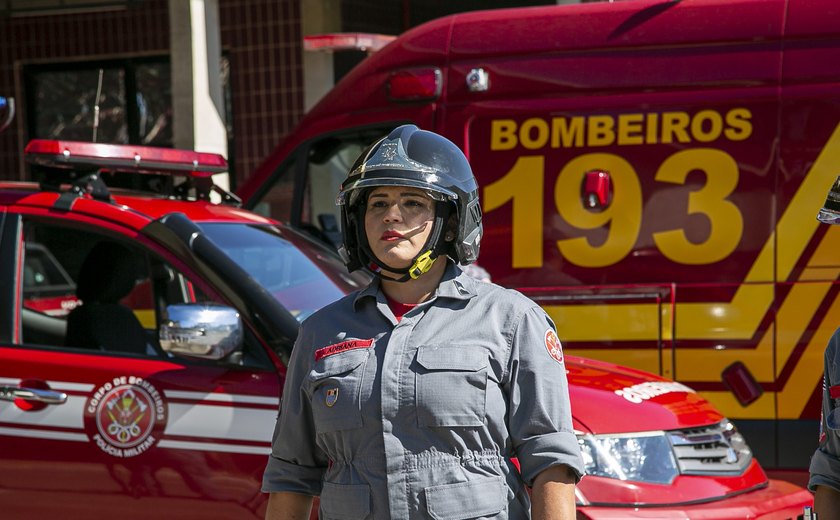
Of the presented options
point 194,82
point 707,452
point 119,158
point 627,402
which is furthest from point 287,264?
point 194,82

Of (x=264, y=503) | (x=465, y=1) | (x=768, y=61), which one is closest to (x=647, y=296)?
(x=768, y=61)

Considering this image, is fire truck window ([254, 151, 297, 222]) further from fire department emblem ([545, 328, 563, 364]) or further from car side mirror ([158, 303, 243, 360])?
fire department emblem ([545, 328, 563, 364])

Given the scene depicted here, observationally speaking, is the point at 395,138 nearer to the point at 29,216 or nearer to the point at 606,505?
the point at 606,505

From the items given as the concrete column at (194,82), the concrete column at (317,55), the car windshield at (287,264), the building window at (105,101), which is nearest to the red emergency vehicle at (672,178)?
the car windshield at (287,264)

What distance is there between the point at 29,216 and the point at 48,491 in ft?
3.44

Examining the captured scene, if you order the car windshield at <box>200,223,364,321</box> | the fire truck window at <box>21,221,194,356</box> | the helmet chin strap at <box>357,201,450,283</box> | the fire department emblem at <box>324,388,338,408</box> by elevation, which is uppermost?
the helmet chin strap at <box>357,201,450,283</box>

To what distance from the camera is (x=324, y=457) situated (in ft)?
8.92

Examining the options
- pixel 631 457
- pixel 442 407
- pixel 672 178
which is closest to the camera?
pixel 442 407

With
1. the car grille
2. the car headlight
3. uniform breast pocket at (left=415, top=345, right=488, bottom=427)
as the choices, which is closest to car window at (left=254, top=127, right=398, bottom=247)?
the car grille

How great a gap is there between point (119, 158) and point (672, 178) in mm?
2641

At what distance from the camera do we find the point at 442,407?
2473 millimetres

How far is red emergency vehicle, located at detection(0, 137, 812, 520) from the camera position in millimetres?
4016

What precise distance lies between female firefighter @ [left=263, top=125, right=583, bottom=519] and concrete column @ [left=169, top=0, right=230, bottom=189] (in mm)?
8397

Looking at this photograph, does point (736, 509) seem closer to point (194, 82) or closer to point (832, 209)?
point (832, 209)
